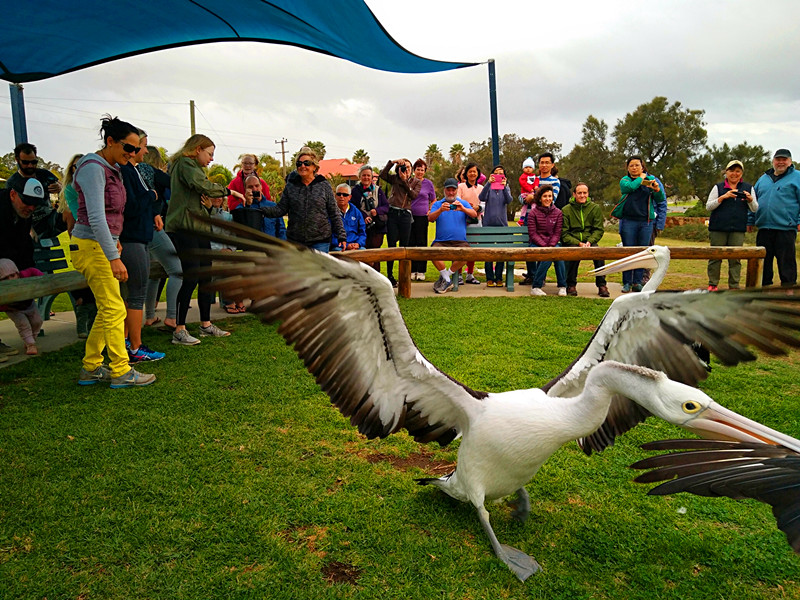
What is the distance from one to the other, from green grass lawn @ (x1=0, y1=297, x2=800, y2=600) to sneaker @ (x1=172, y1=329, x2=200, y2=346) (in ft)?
4.25

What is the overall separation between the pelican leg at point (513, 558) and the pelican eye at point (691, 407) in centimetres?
102

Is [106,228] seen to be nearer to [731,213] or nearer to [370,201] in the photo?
[370,201]

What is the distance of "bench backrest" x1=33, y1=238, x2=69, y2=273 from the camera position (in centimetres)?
626

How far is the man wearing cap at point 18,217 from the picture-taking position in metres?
5.21

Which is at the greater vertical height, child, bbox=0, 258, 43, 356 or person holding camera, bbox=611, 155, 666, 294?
person holding camera, bbox=611, 155, 666, 294

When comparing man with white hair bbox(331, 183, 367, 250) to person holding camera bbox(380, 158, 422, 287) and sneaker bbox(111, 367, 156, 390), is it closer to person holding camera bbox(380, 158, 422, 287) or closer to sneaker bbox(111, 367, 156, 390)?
person holding camera bbox(380, 158, 422, 287)

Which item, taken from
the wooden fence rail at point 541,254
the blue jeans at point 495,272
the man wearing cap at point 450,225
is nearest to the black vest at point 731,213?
the wooden fence rail at point 541,254

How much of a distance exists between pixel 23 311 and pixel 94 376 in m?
1.59

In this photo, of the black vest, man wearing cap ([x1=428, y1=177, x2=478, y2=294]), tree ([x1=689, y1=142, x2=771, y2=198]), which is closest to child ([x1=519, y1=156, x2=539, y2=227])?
man wearing cap ([x1=428, y1=177, x2=478, y2=294])

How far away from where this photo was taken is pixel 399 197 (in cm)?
917

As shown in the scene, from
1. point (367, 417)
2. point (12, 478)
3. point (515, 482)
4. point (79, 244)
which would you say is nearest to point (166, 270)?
point (79, 244)

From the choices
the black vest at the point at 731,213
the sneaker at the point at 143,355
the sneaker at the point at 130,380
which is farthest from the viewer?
the black vest at the point at 731,213

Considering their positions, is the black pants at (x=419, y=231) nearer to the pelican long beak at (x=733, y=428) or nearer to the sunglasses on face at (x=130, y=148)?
the sunglasses on face at (x=130, y=148)

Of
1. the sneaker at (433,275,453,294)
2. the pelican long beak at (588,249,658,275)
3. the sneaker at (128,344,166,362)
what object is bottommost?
the sneaker at (128,344,166,362)
